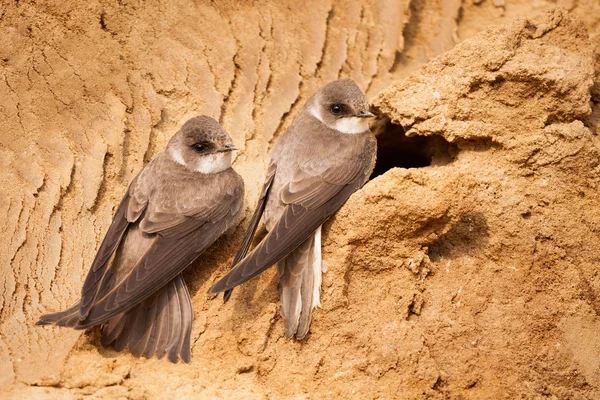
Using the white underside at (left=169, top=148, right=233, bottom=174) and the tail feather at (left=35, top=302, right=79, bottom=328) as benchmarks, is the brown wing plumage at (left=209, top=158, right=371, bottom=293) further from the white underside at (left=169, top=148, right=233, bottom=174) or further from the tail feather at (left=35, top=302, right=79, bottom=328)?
the tail feather at (left=35, top=302, right=79, bottom=328)

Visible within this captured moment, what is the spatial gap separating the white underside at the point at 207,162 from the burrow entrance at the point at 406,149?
941 millimetres

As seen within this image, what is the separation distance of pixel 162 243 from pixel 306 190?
677mm

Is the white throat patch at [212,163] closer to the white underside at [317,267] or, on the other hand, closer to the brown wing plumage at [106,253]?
the brown wing plumage at [106,253]

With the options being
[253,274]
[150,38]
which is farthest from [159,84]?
[253,274]

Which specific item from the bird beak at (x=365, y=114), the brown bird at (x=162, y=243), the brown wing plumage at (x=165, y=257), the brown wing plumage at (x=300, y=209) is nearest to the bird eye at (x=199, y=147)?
the brown bird at (x=162, y=243)

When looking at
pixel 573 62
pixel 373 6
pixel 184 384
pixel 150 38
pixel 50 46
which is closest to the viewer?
pixel 184 384

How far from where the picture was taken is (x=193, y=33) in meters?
4.41

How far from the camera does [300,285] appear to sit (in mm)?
3418

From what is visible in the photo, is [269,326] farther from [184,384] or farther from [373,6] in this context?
[373,6]

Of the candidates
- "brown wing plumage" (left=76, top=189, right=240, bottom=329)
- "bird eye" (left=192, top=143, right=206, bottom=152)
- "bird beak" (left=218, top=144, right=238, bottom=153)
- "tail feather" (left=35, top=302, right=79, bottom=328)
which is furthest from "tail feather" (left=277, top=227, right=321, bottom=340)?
"tail feather" (left=35, top=302, right=79, bottom=328)

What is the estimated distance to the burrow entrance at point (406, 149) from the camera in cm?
406

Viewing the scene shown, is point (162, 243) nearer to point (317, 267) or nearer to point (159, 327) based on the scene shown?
point (159, 327)

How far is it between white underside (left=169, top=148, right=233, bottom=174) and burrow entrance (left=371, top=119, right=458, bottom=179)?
0.94 meters

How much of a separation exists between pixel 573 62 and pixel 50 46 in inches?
98.2
